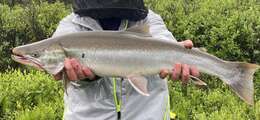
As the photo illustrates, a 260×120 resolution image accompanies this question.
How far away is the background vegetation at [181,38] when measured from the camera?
236 inches

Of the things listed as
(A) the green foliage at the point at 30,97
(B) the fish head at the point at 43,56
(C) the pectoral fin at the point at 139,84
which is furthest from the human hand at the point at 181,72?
(A) the green foliage at the point at 30,97

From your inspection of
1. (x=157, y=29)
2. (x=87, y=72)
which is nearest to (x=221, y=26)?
(x=157, y=29)

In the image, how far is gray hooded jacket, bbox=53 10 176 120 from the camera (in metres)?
3.23

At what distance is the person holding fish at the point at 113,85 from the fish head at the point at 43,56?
0.09 meters

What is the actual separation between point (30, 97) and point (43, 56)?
3.31m

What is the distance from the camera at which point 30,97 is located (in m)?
6.34

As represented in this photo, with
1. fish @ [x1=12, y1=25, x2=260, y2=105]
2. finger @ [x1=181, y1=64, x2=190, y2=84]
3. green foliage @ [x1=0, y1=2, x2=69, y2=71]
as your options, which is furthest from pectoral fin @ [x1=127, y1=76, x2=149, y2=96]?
green foliage @ [x1=0, y1=2, x2=69, y2=71]

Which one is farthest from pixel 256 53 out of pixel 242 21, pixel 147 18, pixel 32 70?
pixel 147 18

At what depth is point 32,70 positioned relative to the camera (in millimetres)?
7195

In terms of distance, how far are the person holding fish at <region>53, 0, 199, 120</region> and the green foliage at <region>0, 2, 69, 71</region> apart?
4885 millimetres

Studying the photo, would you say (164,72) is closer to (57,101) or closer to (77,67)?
(77,67)

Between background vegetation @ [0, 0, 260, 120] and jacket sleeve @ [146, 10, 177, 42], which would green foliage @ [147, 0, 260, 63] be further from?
jacket sleeve @ [146, 10, 177, 42]

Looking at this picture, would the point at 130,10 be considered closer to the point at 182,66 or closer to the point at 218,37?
the point at 182,66

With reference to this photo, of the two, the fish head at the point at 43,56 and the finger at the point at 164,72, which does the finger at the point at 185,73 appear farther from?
the fish head at the point at 43,56
